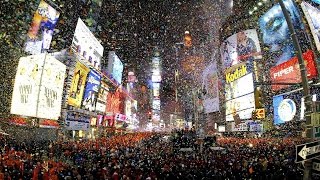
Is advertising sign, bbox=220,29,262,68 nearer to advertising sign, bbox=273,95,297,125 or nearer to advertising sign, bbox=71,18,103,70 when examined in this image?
advertising sign, bbox=273,95,297,125

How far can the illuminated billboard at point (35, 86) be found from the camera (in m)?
33.5

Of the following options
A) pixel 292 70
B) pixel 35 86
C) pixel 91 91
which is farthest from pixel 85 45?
pixel 292 70

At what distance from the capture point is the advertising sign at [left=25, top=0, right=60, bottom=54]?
3881 cm

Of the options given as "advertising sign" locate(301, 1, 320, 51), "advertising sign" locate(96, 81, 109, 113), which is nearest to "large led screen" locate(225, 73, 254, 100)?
"advertising sign" locate(301, 1, 320, 51)

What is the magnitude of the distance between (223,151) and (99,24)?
65.3 m

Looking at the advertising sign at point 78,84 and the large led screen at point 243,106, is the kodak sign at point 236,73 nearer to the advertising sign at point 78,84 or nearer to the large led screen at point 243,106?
the large led screen at point 243,106

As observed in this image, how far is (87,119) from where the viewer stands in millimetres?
50781

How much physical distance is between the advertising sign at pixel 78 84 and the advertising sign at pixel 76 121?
163 cm

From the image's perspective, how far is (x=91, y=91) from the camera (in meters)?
49.0

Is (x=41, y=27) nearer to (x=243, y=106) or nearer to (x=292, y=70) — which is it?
(x=292, y=70)

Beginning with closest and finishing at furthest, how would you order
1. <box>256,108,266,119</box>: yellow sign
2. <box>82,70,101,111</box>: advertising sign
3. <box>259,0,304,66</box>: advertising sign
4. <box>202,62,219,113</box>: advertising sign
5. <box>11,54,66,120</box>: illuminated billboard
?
<box>11,54,66,120</box>: illuminated billboard, <box>259,0,304,66</box>: advertising sign, <box>82,70,101,111</box>: advertising sign, <box>256,108,266,119</box>: yellow sign, <box>202,62,219,113</box>: advertising sign

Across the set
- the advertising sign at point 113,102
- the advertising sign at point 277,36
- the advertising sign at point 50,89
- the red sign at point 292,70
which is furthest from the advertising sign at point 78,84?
the advertising sign at point 277,36

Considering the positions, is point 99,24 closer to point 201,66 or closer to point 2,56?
point 201,66

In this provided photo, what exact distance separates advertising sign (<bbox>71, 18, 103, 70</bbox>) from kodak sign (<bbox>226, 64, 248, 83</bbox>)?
85.6ft
